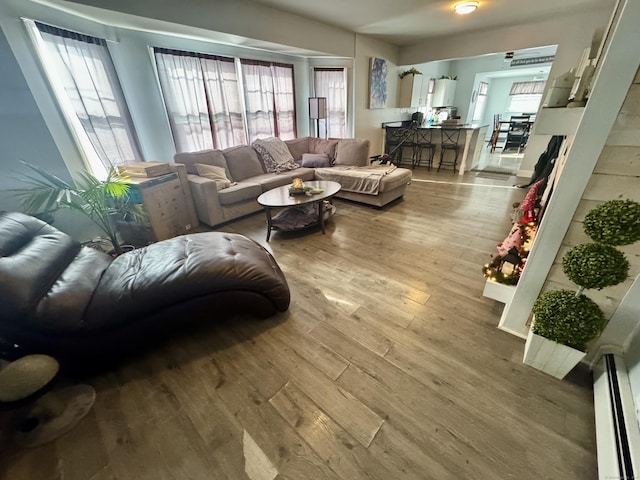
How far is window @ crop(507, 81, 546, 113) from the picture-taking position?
8.54 meters

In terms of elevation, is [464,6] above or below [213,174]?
above

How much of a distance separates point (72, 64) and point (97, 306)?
8.87 ft

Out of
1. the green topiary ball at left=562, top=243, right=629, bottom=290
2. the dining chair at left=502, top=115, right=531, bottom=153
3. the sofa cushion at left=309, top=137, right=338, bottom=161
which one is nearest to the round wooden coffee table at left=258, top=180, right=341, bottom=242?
the sofa cushion at left=309, top=137, right=338, bottom=161

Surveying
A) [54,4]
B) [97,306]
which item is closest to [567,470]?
[97,306]

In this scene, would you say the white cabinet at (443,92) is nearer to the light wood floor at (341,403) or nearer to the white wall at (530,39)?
the white wall at (530,39)

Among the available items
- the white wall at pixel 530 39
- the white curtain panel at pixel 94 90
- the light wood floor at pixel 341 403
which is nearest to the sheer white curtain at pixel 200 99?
the white curtain panel at pixel 94 90

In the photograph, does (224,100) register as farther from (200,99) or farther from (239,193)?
(239,193)

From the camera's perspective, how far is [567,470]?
99 centimetres

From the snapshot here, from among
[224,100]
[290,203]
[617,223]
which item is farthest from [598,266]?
[224,100]

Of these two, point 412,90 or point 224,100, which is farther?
point 412,90

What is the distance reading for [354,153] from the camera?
Result: 4.23 m

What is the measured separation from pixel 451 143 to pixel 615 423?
5569 mm

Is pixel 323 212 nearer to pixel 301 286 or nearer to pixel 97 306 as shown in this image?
pixel 301 286

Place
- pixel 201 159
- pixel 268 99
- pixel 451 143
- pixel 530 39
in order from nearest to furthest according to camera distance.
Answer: pixel 201 159 → pixel 530 39 → pixel 268 99 → pixel 451 143
